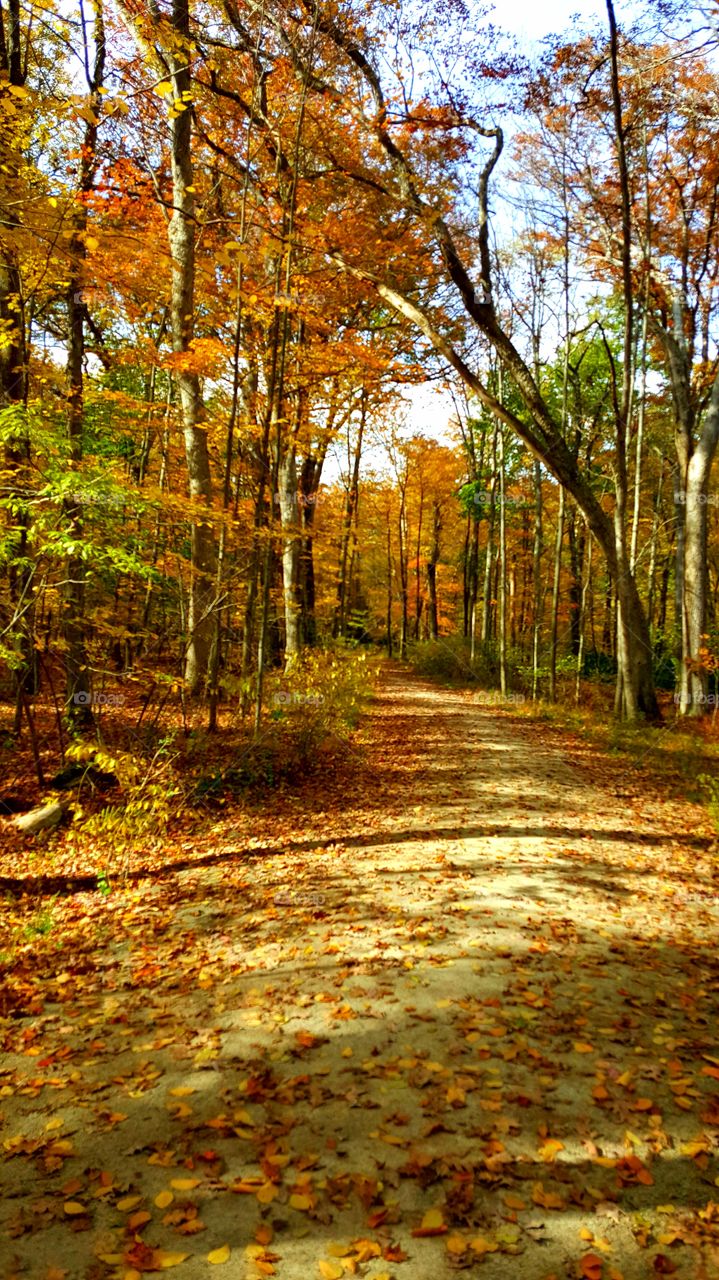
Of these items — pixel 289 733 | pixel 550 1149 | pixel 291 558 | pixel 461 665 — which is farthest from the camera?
pixel 461 665

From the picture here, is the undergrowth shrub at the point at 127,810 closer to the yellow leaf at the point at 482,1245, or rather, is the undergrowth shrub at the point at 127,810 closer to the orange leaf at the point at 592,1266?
the yellow leaf at the point at 482,1245

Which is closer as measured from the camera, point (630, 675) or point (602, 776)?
point (602, 776)

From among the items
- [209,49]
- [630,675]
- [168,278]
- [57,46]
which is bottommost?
[630,675]

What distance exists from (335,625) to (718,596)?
15759 millimetres

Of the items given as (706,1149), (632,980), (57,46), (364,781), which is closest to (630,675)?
(364,781)

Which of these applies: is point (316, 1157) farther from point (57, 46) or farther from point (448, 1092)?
point (57, 46)

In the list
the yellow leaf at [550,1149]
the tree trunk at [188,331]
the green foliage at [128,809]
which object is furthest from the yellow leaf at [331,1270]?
the tree trunk at [188,331]

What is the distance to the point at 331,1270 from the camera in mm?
2041

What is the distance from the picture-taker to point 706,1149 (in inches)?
98.7

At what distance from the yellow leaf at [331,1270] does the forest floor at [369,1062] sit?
1 cm

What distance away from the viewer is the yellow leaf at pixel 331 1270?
6.63 feet

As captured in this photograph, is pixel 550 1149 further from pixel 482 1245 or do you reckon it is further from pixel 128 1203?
pixel 128 1203

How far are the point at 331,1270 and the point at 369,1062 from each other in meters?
1.03

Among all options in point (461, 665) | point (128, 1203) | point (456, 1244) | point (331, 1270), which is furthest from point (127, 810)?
point (461, 665)
